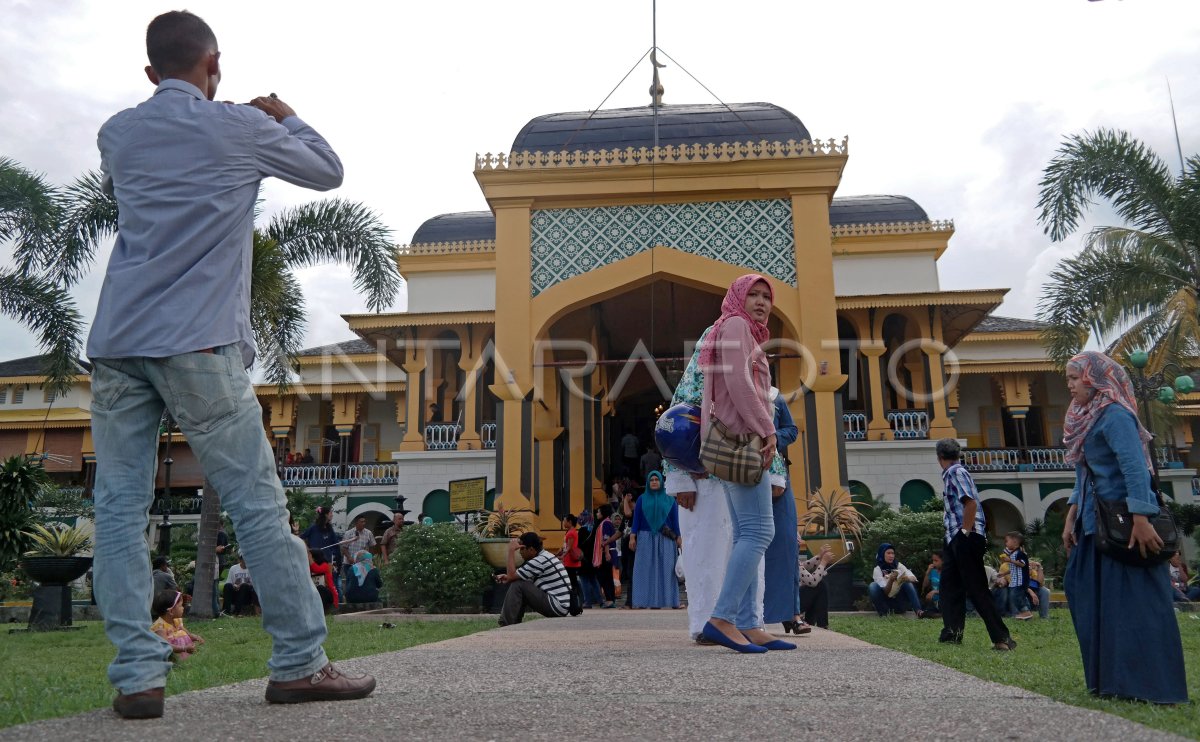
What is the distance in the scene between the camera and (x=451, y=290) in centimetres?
2194

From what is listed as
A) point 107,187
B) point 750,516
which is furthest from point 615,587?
point 107,187

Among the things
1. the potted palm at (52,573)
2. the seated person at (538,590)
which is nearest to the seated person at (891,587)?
the seated person at (538,590)

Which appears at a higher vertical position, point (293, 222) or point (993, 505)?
point (293, 222)

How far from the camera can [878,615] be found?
1035cm

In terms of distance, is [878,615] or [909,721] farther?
[878,615]

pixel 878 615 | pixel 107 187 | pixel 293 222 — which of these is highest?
pixel 293 222

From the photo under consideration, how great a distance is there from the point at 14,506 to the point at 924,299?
15568mm

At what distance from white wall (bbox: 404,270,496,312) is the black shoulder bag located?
18917 mm

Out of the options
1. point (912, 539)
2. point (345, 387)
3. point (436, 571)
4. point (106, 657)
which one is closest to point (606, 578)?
point (436, 571)

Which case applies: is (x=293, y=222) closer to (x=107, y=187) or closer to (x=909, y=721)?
(x=107, y=187)

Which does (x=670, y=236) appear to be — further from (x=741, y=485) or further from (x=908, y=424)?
(x=741, y=485)

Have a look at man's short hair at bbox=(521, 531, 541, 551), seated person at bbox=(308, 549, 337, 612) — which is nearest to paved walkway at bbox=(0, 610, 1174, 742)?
man's short hair at bbox=(521, 531, 541, 551)

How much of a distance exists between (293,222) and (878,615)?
366 inches

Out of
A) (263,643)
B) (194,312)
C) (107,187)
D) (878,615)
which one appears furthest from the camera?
(878,615)
